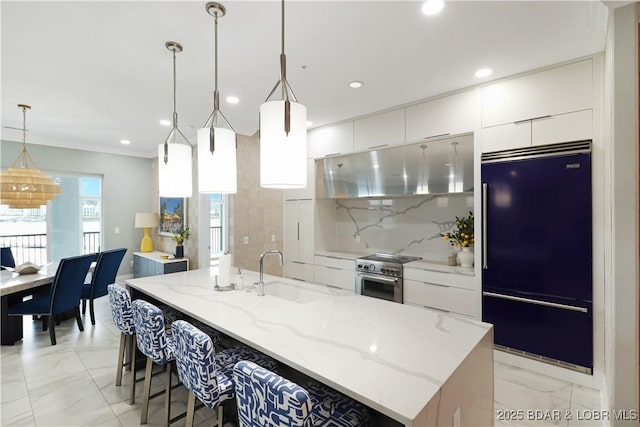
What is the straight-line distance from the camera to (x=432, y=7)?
1.82 m

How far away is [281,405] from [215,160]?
4.68 feet

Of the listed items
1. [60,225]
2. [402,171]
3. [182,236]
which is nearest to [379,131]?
[402,171]

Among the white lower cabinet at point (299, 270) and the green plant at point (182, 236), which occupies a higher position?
the green plant at point (182, 236)

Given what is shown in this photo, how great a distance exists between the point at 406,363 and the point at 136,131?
4.94 metres

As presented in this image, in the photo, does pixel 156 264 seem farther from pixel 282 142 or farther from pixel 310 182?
pixel 282 142

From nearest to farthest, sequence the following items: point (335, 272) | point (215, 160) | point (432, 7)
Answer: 1. point (432, 7)
2. point (215, 160)
3. point (335, 272)

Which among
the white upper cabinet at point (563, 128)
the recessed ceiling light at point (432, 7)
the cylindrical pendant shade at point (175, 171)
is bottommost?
the cylindrical pendant shade at point (175, 171)

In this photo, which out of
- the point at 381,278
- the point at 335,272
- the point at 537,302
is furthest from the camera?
the point at 335,272

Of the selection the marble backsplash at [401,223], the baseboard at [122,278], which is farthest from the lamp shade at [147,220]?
the marble backsplash at [401,223]

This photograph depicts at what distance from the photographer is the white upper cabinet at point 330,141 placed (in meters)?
4.11

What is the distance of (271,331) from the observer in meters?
1.54

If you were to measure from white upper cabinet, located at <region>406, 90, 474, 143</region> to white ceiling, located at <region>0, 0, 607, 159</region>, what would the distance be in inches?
5.6

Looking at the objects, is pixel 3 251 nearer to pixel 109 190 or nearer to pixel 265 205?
pixel 109 190

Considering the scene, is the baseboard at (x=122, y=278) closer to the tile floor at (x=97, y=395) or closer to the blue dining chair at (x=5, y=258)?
the blue dining chair at (x=5, y=258)
